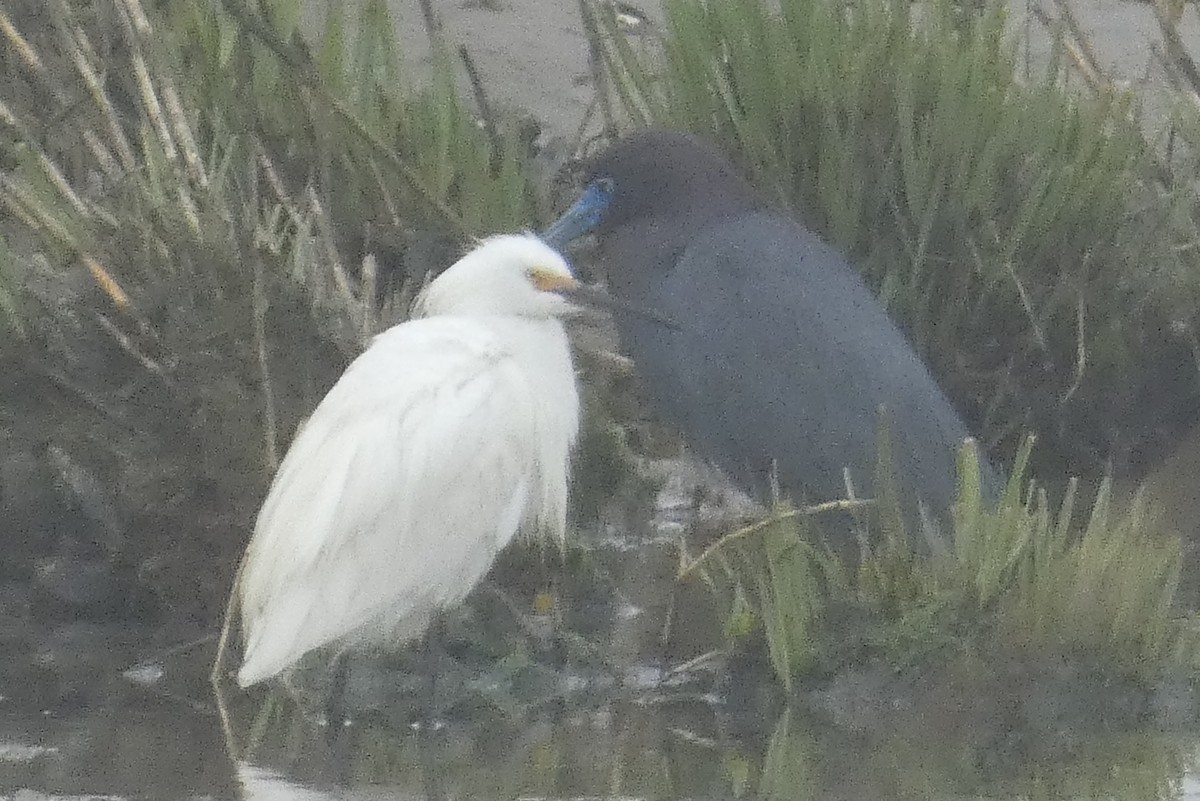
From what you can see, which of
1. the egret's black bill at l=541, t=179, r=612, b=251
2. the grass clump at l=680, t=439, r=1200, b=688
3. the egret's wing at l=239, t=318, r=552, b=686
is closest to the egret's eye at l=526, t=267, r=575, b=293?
the egret's wing at l=239, t=318, r=552, b=686

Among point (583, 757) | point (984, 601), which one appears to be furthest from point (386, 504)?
point (984, 601)

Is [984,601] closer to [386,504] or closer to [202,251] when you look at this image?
[386,504]

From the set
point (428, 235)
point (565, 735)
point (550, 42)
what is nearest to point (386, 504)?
point (565, 735)

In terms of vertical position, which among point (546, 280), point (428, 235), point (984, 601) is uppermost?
point (546, 280)

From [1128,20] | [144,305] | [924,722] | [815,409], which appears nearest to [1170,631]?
[924,722]

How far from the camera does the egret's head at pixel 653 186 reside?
234 inches

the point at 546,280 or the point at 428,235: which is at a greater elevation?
the point at 546,280

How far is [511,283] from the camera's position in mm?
5074

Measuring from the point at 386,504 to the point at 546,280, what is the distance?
690 mm

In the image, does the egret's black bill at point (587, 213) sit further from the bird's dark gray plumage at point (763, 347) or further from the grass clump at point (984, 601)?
the grass clump at point (984, 601)

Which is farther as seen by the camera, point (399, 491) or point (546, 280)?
point (546, 280)

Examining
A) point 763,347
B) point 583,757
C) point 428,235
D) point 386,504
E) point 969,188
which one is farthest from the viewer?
point 428,235

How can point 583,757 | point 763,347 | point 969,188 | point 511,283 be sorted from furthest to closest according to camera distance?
1. point 969,188
2. point 763,347
3. point 511,283
4. point 583,757

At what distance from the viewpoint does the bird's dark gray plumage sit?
530cm
